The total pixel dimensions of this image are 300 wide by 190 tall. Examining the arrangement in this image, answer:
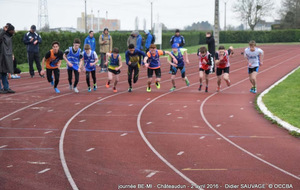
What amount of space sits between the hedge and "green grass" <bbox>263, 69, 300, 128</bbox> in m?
16.2

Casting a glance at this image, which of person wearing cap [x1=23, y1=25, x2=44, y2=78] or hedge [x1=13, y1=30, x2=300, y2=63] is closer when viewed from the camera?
person wearing cap [x1=23, y1=25, x2=44, y2=78]

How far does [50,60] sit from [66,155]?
8521 millimetres

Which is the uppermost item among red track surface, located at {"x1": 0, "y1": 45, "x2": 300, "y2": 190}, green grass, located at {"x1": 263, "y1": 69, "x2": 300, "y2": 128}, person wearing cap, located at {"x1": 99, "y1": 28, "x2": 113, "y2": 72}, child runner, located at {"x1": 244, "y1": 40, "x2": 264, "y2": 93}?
person wearing cap, located at {"x1": 99, "y1": 28, "x2": 113, "y2": 72}

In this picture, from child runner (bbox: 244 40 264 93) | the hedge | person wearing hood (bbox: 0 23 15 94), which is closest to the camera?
person wearing hood (bbox: 0 23 15 94)

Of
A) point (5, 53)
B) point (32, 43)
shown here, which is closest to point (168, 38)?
point (32, 43)

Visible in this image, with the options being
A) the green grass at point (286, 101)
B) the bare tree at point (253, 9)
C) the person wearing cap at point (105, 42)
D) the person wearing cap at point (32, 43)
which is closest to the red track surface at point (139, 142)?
the green grass at point (286, 101)

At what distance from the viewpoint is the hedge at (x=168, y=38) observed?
1153 inches

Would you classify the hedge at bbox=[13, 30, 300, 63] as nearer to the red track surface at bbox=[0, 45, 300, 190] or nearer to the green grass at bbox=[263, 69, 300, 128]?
the red track surface at bbox=[0, 45, 300, 190]

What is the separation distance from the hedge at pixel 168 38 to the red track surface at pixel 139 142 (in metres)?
13.8

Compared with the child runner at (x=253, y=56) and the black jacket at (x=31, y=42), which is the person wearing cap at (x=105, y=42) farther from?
the child runner at (x=253, y=56)

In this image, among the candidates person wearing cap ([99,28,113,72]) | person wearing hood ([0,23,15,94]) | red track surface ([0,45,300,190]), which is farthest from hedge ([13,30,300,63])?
red track surface ([0,45,300,190])

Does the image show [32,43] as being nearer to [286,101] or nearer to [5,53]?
[5,53]

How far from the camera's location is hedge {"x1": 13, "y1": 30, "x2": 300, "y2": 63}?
29.3 m

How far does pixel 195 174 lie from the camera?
7.33 m
